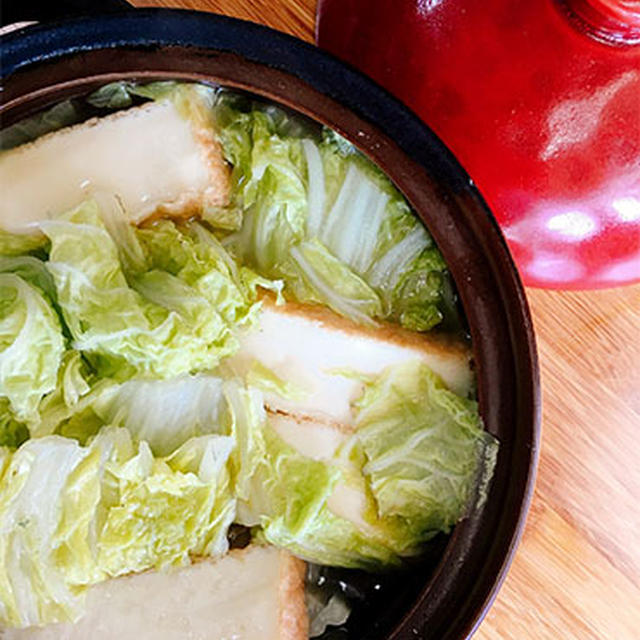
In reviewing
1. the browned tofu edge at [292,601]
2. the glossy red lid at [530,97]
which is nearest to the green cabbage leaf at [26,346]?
the browned tofu edge at [292,601]

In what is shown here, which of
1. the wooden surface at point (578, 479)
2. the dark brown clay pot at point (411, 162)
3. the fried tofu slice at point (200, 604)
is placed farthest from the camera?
the wooden surface at point (578, 479)

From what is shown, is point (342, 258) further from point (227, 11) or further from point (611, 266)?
point (227, 11)

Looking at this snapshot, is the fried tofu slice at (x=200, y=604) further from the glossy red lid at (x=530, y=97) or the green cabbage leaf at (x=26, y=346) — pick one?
the glossy red lid at (x=530, y=97)

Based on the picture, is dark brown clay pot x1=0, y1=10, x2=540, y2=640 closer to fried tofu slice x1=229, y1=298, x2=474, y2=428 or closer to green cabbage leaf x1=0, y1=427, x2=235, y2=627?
fried tofu slice x1=229, y1=298, x2=474, y2=428

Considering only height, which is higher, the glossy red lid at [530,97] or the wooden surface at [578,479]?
the glossy red lid at [530,97]

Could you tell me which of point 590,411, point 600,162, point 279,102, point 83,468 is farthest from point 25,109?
point 590,411

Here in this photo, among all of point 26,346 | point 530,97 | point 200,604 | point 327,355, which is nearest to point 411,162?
point 530,97

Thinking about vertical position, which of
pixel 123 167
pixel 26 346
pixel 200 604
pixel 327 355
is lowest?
pixel 200 604

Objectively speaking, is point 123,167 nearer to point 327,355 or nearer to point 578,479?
point 327,355
